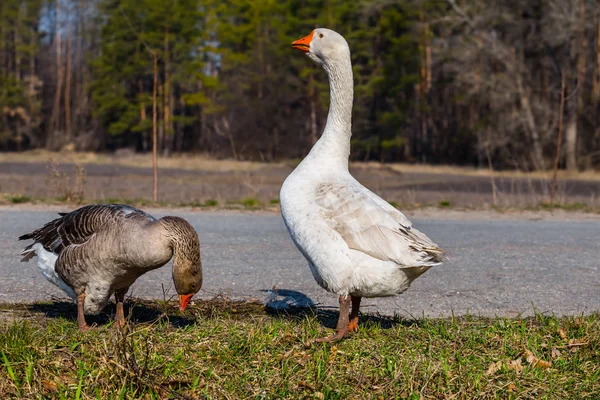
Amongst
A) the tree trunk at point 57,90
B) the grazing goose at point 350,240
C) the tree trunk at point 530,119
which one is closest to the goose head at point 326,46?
the grazing goose at point 350,240

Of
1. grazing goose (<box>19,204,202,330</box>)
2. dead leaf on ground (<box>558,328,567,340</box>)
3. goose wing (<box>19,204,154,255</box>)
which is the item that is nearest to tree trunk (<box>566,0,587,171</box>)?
dead leaf on ground (<box>558,328,567,340</box>)

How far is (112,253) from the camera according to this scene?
4844mm

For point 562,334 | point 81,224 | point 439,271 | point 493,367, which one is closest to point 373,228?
point 493,367

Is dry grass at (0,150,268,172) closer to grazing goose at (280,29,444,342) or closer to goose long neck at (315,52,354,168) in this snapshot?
goose long neck at (315,52,354,168)

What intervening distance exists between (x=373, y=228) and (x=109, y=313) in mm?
2421

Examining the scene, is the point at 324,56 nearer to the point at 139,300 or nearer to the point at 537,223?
the point at 139,300

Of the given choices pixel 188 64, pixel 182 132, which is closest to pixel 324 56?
pixel 188 64

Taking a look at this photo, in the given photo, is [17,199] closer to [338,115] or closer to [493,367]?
[338,115]

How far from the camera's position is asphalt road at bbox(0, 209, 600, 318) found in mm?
6840

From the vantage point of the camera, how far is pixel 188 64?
52.3 meters

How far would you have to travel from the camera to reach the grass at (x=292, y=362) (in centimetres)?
417

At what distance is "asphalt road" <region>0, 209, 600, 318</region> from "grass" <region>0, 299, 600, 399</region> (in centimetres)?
123

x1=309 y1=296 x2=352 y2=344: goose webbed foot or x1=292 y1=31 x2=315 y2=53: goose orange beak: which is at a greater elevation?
x1=292 y1=31 x2=315 y2=53: goose orange beak

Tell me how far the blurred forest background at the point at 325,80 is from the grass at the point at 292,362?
33.3 metres
